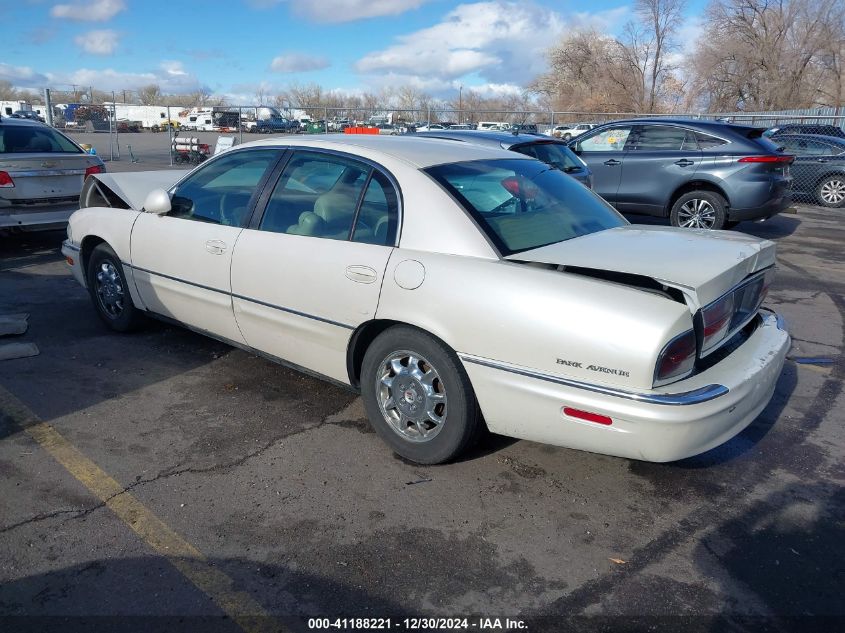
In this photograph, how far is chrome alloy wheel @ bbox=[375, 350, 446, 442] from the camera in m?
3.39

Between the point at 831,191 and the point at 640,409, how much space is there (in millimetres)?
14413

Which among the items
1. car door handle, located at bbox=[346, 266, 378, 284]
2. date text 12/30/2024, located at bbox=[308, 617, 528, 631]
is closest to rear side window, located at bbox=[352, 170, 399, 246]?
car door handle, located at bbox=[346, 266, 378, 284]

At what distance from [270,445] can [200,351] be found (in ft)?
5.72

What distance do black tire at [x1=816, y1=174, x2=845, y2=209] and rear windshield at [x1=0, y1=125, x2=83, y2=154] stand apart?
46.6 feet

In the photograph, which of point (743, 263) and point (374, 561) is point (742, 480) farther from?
point (374, 561)

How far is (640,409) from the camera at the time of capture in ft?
9.09

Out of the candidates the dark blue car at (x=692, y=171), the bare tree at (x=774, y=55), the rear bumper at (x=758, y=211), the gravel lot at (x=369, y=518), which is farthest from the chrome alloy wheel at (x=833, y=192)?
the bare tree at (x=774, y=55)

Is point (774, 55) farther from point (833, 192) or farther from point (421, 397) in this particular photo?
point (421, 397)

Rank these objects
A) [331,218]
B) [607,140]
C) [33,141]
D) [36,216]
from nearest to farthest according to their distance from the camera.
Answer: [331,218] < [36,216] < [33,141] < [607,140]

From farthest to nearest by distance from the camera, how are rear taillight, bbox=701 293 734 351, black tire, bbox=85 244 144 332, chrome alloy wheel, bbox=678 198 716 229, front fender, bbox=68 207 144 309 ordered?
chrome alloy wheel, bbox=678 198 716 229 < black tire, bbox=85 244 144 332 < front fender, bbox=68 207 144 309 < rear taillight, bbox=701 293 734 351

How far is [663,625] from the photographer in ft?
8.05

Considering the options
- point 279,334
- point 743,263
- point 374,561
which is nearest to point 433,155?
point 279,334

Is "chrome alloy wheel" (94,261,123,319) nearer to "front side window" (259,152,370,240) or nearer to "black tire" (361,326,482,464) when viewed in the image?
"front side window" (259,152,370,240)

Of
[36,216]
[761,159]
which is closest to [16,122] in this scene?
[36,216]
